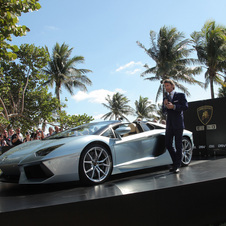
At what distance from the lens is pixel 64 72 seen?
29.5m

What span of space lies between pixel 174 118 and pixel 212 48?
24.7m

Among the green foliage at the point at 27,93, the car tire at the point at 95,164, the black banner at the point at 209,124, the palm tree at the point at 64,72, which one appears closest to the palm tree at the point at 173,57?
the palm tree at the point at 64,72

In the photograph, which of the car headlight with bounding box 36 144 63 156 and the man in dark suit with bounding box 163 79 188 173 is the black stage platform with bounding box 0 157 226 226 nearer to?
the car headlight with bounding box 36 144 63 156

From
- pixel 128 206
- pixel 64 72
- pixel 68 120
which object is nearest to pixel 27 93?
pixel 68 120

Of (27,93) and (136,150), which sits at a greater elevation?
(27,93)

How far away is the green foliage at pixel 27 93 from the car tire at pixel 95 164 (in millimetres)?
16571

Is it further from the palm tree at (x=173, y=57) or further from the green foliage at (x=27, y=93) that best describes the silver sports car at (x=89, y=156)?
the palm tree at (x=173, y=57)

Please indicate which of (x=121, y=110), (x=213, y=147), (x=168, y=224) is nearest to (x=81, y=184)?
(x=168, y=224)

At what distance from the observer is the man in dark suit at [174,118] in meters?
4.22

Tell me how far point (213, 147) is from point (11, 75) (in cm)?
1698

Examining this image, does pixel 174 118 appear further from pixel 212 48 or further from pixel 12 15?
pixel 212 48

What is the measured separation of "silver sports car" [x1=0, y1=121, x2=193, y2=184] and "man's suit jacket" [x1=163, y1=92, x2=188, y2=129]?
47 cm

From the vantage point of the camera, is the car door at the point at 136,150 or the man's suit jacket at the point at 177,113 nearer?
the car door at the point at 136,150

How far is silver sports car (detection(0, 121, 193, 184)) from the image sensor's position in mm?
3244
